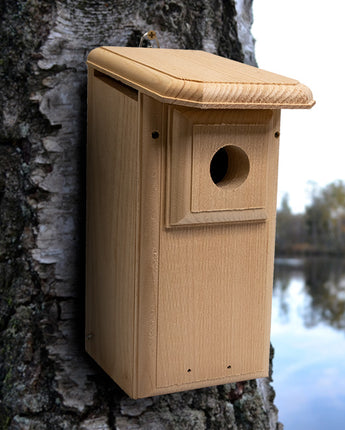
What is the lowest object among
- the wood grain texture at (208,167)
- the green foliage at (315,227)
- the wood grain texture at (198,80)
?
the green foliage at (315,227)

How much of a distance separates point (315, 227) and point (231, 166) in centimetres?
440

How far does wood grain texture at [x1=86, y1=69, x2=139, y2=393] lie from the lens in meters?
1.42

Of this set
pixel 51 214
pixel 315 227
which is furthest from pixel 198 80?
pixel 315 227

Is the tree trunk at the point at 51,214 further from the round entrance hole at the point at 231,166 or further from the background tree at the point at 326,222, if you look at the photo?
the background tree at the point at 326,222

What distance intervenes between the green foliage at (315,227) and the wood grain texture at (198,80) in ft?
13.0

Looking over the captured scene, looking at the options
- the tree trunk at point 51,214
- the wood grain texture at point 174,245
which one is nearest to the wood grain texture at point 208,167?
the wood grain texture at point 174,245

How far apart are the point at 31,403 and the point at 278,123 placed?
0.89m

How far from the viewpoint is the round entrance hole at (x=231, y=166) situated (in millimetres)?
1468

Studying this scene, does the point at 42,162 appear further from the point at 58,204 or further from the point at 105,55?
the point at 105,55

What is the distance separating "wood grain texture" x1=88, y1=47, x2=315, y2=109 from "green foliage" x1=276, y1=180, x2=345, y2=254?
3948 millimetres

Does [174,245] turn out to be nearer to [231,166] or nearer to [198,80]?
[231,166]

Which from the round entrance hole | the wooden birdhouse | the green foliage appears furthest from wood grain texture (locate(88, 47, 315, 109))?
the green foliage

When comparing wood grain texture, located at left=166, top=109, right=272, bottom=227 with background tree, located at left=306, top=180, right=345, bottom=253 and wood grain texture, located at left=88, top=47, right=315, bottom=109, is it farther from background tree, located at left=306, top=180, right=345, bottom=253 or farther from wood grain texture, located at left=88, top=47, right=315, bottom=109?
background tree, located at left=306, top=180, right=345, bottom=253

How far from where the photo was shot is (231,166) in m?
1.50
